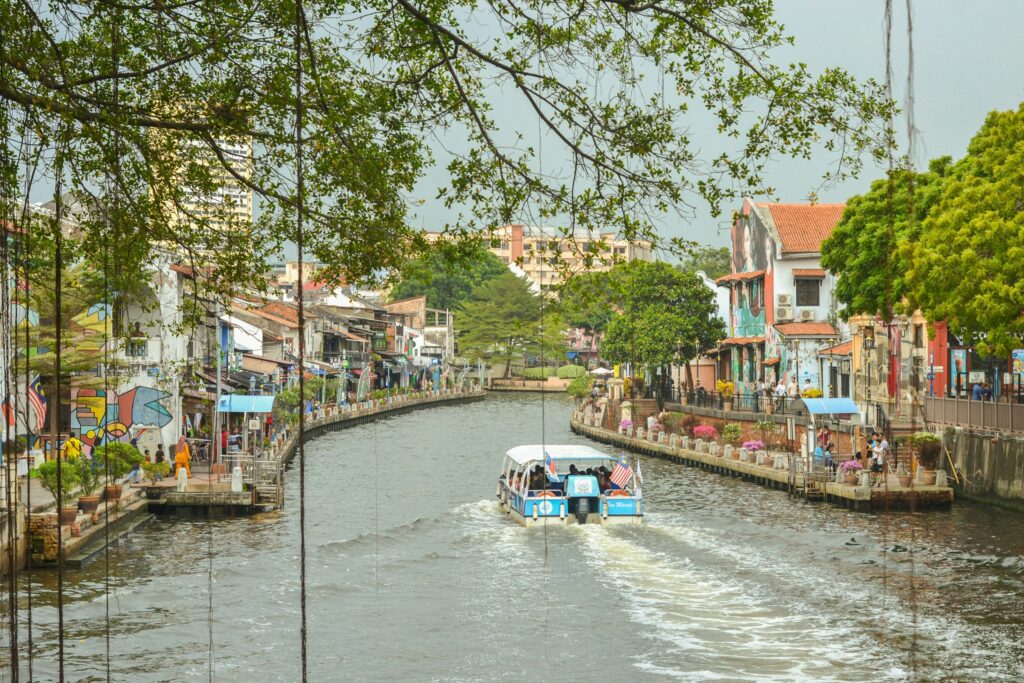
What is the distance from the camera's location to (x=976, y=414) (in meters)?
34.0

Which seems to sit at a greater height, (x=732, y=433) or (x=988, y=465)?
(x=732, y=433)

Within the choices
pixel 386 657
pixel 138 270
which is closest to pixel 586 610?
pixel 386 657

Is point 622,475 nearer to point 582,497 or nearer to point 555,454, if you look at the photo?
point 582,497

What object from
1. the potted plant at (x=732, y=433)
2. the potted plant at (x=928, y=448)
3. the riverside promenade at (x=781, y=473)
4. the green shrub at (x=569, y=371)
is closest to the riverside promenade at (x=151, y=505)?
the riverside promenade at (x=781, y=473)

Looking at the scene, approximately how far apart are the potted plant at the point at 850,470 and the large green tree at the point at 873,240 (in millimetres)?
4791

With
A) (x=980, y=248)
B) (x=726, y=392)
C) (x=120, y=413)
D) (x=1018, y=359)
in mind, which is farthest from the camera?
(x=726, y=392)

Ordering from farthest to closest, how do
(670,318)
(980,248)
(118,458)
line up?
(670,318), (118,458), (980,248)

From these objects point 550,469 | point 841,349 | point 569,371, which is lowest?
point 550,469

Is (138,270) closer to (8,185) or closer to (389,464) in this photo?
(8,185)

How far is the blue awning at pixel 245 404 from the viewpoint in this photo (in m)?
42.7

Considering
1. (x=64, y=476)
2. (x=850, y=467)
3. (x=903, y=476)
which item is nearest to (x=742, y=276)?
(x=850, y=467)

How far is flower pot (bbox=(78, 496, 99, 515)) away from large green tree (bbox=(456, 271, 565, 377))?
77057 millimetres

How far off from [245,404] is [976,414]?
23.1 m

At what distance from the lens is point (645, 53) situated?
417 inches
